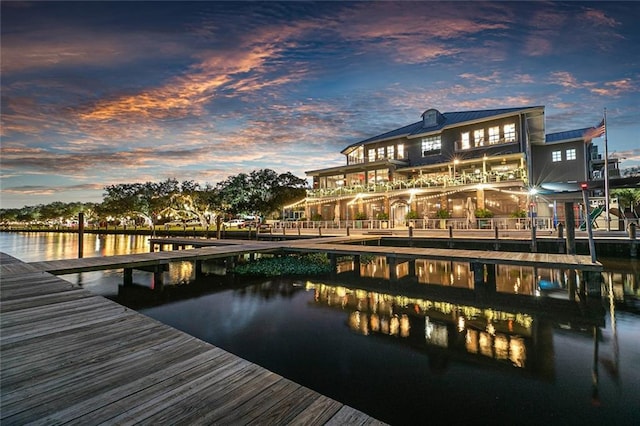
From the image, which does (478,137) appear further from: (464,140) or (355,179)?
(355,179)

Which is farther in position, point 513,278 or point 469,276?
point 469,276

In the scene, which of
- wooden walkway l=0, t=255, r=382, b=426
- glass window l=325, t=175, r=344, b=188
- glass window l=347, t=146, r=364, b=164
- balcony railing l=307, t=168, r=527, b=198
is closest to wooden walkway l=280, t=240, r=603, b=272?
wooden walkway l=0, t=255, r=382, b=426

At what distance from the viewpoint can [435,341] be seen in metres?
7.49

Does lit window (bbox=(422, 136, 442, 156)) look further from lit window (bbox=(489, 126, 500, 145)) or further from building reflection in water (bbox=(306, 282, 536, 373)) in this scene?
building reflection in water (bbox=(306, 282, 536, 373))

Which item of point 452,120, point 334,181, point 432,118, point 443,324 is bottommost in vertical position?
point 443,324

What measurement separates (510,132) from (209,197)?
42846 millimetres

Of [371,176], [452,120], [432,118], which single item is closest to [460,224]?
[371,176]

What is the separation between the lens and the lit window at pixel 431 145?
32578mm

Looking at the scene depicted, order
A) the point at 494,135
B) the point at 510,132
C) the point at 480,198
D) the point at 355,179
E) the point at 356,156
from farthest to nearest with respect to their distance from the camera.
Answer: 1. the point at 356,156
2. the point at 355,179
3. the point at 494,135
4. the point at 510,132
5. the point at 480,198

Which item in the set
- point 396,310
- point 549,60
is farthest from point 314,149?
point 396,310

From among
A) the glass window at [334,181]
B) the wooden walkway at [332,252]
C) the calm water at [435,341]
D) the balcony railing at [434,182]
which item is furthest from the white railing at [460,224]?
the calm water at [435,341]

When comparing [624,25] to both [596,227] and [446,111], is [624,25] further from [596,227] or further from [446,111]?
[446,111]

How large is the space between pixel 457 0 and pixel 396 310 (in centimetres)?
1529

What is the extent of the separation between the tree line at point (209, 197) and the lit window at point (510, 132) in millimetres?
28084
